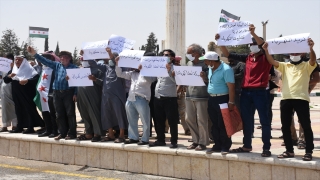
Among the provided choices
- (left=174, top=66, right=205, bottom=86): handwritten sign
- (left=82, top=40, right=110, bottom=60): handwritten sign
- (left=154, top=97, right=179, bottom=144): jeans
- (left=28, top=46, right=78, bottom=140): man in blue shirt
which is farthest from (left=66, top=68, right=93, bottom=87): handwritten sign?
(left=174, top=66, right=205, bottom=86): handwritten sign

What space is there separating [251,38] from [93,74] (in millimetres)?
3254

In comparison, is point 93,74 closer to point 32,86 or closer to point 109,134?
point 109,134

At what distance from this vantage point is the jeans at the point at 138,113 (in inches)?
369

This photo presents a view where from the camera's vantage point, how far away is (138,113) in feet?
31.7

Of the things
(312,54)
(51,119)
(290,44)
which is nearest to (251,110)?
(290,44)

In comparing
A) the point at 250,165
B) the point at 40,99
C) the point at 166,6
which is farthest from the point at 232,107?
the point at 166,6

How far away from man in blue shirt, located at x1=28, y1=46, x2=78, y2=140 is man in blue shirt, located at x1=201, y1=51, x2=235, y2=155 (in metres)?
3.03

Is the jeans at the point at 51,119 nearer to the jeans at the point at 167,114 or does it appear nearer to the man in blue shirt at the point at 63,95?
the man in blue shirt at the point at 63,95

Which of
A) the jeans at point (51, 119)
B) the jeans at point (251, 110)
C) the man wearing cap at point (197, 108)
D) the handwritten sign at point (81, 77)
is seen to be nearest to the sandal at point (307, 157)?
the jeans at point (251, 110)

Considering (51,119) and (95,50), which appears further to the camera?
(51,119)

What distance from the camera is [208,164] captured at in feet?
27.1

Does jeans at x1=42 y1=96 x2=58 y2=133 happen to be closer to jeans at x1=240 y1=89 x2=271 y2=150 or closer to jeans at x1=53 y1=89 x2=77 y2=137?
jeans at x1=53 y1=89 x2=77 y2=137

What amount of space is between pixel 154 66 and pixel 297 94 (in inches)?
97.8

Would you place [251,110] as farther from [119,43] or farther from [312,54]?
[119,43]
